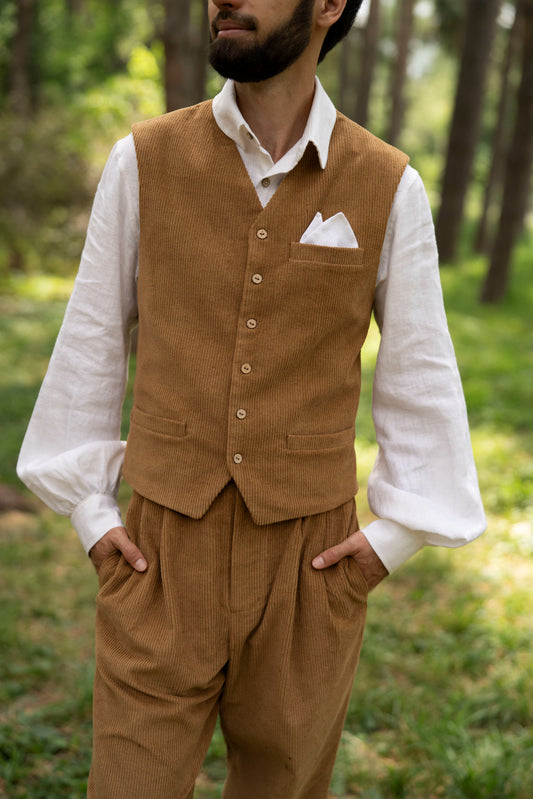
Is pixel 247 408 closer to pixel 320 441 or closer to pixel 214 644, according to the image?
pixel 320 441

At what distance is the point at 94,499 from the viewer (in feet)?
6.15

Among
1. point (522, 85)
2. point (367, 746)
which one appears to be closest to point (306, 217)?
point (367, 746)

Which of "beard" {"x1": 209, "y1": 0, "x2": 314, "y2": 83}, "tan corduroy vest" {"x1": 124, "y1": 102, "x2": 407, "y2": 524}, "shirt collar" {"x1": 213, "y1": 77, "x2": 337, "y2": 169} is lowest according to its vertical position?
"tan corduroy vest" {"x1": 124, "y1": 102, "x2": 407, "y2": 524}

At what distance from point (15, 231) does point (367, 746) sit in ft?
42.2

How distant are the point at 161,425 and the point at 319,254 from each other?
0.48 m

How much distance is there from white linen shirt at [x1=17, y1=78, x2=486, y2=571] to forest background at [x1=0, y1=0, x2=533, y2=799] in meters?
1.37

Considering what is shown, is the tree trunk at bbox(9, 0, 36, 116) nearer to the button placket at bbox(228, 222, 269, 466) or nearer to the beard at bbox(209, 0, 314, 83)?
the beard at bbox(209, 0, 314, 83)

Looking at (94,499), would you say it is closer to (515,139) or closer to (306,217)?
(306,217)

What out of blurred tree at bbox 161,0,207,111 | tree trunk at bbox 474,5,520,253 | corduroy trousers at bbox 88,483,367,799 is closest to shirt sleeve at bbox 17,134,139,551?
corduroy trousers at bbox 88,483,367,799

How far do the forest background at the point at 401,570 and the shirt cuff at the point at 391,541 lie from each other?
133cm

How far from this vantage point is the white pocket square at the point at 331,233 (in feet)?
5.62

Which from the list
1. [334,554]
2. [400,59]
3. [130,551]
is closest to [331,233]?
[334,554]

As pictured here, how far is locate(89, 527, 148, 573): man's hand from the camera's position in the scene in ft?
5.86

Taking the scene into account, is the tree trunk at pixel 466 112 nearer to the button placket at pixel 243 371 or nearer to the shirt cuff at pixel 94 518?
the button placket at pixel 243 371
